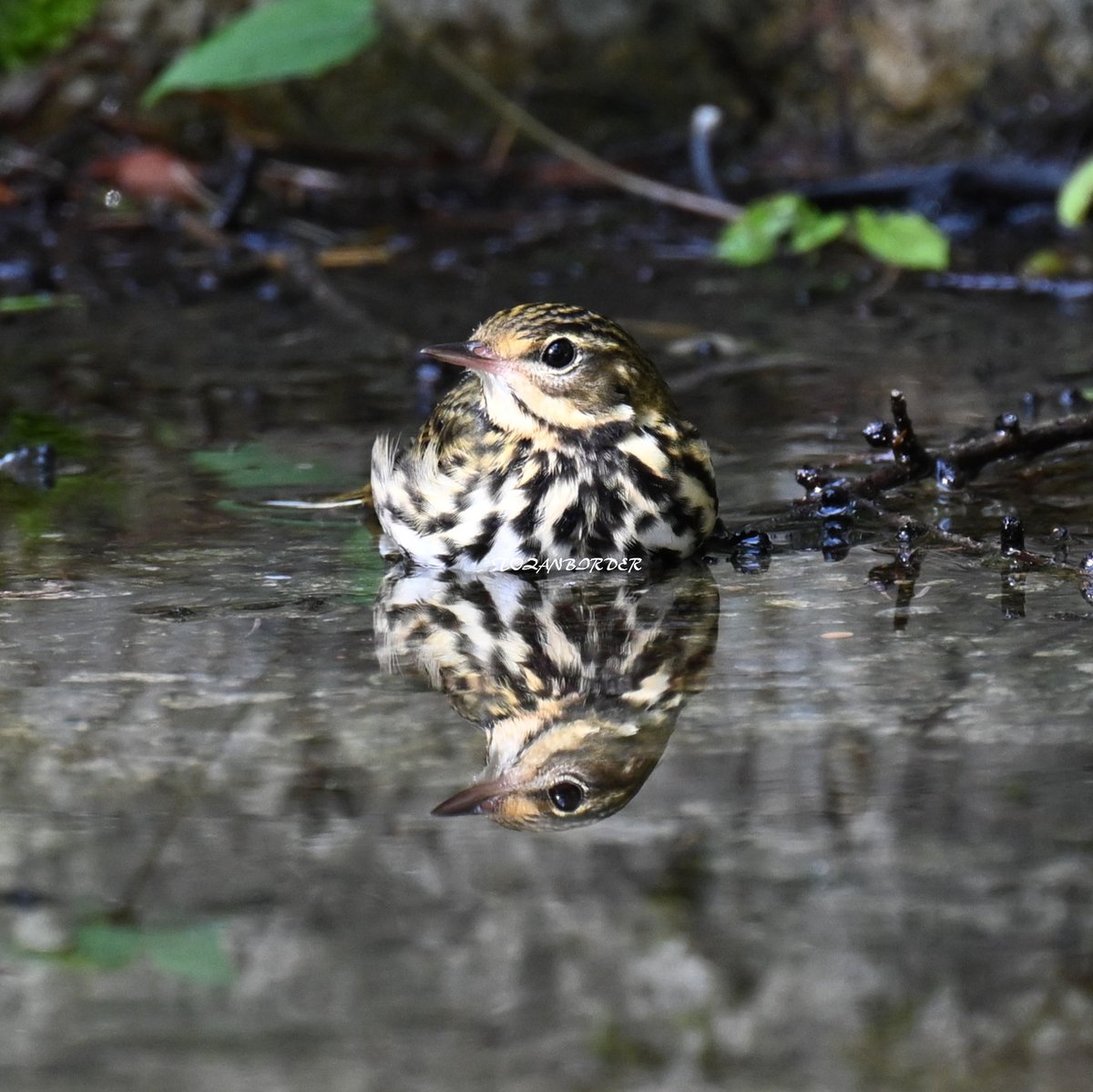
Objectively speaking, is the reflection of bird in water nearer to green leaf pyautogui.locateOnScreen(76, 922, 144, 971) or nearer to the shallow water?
the shallow water

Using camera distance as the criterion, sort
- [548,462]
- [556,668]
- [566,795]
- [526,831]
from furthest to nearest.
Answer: [548,462] < [556,668] < [566,795] < [526,831]

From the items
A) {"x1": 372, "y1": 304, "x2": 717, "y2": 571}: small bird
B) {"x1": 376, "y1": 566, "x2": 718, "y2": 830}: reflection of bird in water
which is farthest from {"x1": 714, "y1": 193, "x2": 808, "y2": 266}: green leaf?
{"x1": 376, "y1": 566, "x2": 718, "y2": 830}: reflection of bird in water

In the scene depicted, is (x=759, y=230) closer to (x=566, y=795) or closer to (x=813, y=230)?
(x=813, y=230)

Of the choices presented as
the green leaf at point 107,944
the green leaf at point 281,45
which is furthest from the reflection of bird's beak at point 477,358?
the green leaf at point 281,45

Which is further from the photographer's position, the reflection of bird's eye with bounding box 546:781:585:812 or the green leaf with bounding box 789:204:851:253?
the green leaf with bounding box 789:204:851:253

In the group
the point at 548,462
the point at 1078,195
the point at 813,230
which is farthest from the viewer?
the point at 813,230

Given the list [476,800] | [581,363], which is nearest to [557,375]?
[581,363]
